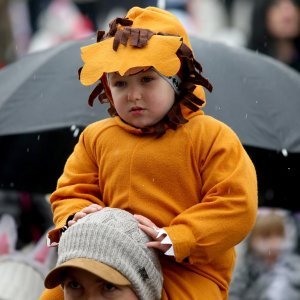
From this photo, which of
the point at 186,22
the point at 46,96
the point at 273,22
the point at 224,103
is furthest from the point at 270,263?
the point at 186,22

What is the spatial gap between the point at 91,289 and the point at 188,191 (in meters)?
0.53

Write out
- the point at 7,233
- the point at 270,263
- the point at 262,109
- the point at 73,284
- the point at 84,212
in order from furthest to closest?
the point at 270,263 → the point at 7,233 → the point at 262,109 → the point at 84,212 → the point at 73,284

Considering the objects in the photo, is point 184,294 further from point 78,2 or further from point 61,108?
point 78,2

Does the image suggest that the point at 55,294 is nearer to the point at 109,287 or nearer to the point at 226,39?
the point at 109,287

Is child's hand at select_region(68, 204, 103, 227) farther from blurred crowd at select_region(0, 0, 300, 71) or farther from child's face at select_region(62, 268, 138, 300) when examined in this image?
blurred crowd at select_region(0, 0, 300, 71)

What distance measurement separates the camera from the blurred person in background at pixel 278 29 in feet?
33.4

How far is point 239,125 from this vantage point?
629cm

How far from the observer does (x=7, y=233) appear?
759cm

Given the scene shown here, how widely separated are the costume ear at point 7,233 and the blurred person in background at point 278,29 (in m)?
3.41

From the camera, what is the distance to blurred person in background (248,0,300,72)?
33.4 feet

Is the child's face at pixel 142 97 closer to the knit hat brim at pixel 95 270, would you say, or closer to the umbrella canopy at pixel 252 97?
the knit hat brim at pixel 95 270

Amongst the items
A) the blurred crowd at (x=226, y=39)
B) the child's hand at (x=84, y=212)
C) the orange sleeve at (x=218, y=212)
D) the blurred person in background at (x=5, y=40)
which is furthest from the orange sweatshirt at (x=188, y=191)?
the blurred person in background at (x=5, y=40)

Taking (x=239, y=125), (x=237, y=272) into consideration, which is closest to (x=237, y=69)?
(x=239, y=125)

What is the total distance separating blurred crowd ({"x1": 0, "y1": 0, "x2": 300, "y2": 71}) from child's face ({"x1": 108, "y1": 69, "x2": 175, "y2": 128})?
604 cm
